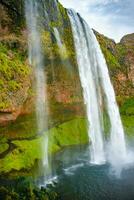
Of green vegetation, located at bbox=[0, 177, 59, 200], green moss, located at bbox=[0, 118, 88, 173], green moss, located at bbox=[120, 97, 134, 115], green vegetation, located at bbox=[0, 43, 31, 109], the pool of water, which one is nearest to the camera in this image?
green vegetation, located at bbox=[0, 177, 59, 200]

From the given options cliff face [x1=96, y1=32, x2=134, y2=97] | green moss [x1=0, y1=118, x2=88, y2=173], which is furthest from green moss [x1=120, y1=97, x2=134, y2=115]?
green moss [x1=0, y1=118, x2=88, y2=173]

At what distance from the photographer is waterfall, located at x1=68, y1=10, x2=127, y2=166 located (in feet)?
114

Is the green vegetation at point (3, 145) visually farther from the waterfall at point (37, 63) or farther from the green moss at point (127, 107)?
the green moss at point (127, 107)

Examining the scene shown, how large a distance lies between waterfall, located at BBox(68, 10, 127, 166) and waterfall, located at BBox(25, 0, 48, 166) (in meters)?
4.57

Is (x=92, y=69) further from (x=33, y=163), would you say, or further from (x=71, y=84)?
(x=33, y=163)

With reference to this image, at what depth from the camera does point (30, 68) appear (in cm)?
3012

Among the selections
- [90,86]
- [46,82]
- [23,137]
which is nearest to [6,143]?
[23,137]

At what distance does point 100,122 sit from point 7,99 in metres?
12.5

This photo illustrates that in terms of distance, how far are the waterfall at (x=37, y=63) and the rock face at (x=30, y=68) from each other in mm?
532

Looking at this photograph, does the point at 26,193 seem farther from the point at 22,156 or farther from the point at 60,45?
the point at 60,45

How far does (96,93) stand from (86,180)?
11.5m

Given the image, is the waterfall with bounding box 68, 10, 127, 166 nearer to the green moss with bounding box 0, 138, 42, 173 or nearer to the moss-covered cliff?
the moss-covered cliff

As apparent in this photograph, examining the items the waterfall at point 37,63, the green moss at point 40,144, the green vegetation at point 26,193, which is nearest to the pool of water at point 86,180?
the green vegetation at point 26,193

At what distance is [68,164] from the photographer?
32.5m
